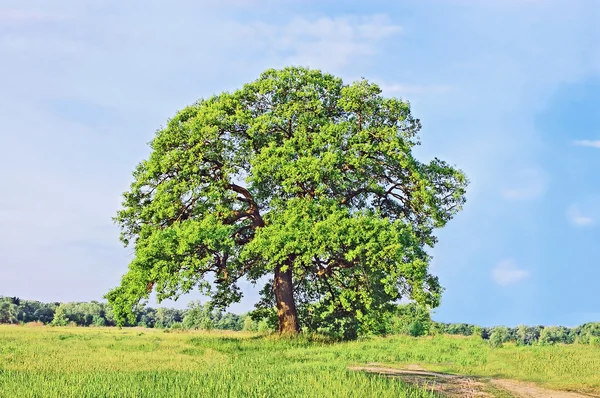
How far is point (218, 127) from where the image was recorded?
33844 mm

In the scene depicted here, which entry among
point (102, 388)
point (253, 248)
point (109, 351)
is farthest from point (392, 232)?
point (102, 388)

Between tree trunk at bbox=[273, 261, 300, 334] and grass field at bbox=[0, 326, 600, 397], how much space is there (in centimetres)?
235

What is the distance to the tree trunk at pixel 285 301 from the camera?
34969 millimetres

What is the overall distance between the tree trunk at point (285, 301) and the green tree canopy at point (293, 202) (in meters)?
0.07

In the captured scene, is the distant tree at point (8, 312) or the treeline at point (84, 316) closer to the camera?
the treeline at point (84, 316)

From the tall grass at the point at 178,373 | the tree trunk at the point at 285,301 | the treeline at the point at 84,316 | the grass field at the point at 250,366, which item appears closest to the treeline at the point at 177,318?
the treeline at the point at 84,316

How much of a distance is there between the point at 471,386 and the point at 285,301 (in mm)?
18389

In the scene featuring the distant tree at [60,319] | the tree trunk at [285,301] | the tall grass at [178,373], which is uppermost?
the tree trunk at [285,301]

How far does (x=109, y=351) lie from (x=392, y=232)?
1471 cm

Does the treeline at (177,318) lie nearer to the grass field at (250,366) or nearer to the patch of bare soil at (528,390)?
the grass field at (250,366)

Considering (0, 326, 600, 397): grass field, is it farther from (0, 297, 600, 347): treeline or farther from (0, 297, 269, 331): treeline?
(0, 297, 269, 331): treeline

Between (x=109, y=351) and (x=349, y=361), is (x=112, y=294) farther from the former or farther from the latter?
(x=349, y=361)

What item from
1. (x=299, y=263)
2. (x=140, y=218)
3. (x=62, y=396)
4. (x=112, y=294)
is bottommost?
(x=62, y=396)

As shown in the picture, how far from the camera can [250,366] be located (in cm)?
2138
